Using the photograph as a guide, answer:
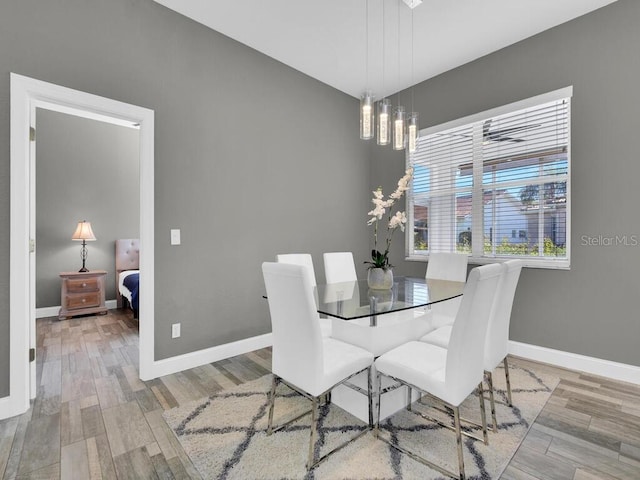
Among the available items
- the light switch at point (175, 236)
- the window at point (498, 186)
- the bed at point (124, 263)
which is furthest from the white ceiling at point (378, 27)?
the bed at point (124, 263)

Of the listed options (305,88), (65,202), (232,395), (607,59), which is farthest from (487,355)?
(65,202)

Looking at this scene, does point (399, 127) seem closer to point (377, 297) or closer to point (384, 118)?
point (384, 118)

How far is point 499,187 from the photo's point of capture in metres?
3.28

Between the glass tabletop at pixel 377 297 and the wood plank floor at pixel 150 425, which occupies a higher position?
the glass tabletop at pixel 377 297

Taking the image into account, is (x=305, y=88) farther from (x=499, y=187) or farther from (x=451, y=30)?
(x=499, y=187)

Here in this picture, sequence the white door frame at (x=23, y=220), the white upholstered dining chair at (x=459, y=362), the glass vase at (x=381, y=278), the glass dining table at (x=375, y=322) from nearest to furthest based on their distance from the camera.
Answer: the white upholstered dining chair at (x=459, y=362)
the glass dining table at (x=375, y=322)
the white door frame at (x=23, y=220)
the glass vase at (x=381, y=278)

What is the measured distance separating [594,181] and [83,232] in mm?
6088

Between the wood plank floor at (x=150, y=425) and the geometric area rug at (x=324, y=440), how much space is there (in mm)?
80

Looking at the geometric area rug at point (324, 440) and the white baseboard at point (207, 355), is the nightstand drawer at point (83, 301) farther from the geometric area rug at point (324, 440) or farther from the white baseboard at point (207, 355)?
the geometric area rug at point (324, 440)

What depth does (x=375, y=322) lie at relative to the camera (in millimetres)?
2072

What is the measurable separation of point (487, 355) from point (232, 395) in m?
1.74

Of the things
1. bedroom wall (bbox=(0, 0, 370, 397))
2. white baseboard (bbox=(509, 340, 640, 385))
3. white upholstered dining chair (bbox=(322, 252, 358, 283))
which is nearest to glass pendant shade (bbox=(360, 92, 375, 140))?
white upholstered dining chair (bbox=(322, 252, 358, 283))

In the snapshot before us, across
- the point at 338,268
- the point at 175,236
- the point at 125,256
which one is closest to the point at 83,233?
the point at 125,256

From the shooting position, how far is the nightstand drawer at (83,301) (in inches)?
173
